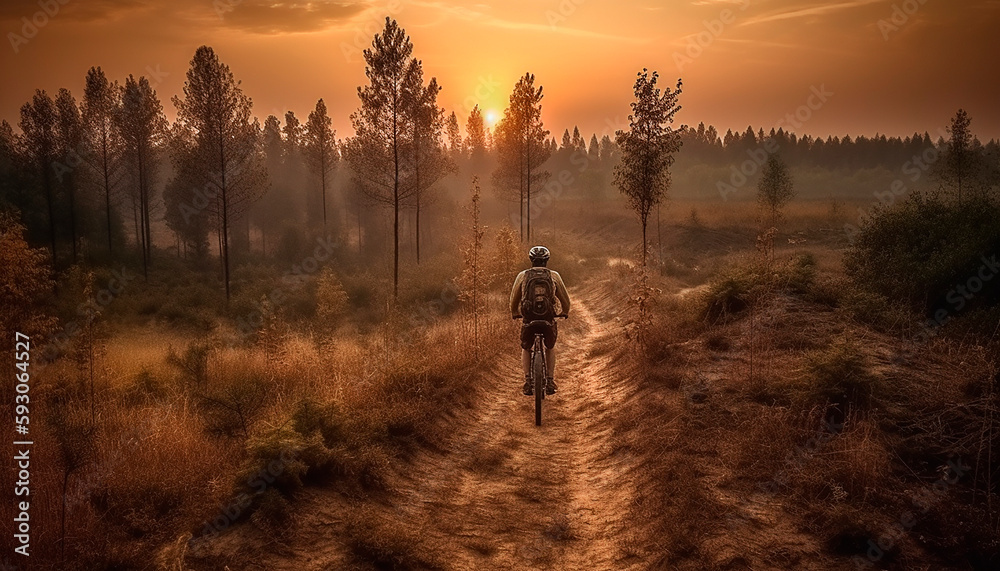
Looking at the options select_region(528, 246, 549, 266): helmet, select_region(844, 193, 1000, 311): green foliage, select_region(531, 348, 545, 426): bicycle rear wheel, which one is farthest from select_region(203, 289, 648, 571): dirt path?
select_region(844, 193, 1000, 311): green foliage

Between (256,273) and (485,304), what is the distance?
34412 millimetres

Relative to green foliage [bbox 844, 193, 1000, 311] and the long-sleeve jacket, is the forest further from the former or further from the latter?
the long-sleeve jacket

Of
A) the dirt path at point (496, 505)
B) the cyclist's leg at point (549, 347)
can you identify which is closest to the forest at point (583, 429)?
the dirt path at point (496, 505)

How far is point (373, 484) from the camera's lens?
6551 millimetres

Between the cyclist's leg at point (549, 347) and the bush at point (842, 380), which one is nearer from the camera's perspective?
the bush at point (842, 380)

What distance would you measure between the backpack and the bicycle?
0.13m

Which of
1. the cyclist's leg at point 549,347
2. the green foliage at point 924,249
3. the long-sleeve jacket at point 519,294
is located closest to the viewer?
the cyclist's leg at point 549,347

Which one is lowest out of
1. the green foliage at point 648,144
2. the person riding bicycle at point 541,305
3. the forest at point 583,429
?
the forest at point 583,429

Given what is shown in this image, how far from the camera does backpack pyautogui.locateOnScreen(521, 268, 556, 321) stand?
909cm

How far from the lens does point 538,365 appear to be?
9.05 meters

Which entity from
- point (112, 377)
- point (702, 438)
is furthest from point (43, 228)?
point (702, 438)

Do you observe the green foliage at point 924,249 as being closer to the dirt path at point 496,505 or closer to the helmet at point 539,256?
the dirt path at point 496,505

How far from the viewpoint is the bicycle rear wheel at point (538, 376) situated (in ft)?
29.8

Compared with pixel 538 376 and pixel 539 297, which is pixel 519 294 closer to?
pixel 539 297
